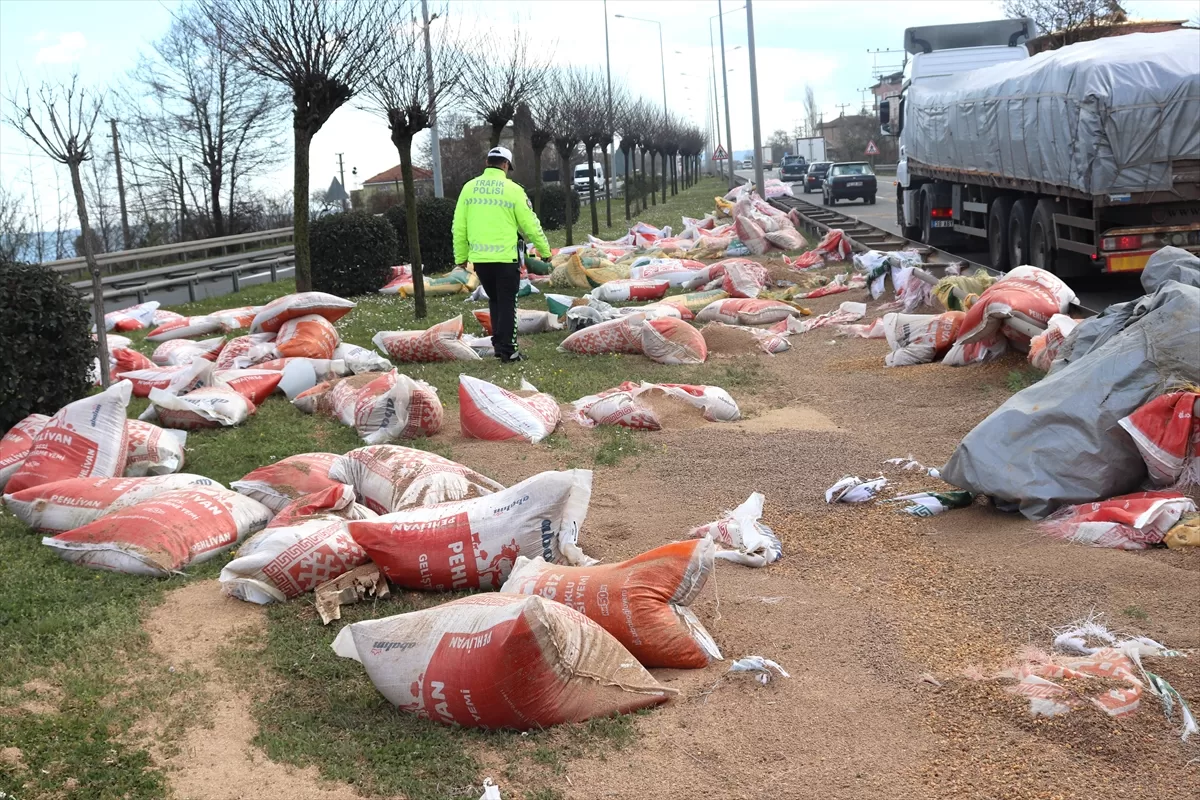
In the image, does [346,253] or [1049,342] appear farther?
[346,253]

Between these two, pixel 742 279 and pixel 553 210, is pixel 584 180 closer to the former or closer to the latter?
pixel 553 210

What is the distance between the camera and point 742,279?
14.8m

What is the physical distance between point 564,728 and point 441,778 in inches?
17.0

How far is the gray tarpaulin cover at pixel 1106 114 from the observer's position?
11.2 m

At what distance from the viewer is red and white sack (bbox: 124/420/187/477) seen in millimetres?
6922

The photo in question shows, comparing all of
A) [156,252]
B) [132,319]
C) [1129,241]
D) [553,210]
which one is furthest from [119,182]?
[1129,241]

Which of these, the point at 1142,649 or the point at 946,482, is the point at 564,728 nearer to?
the point at 1142,649

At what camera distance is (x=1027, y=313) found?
28.8 ft

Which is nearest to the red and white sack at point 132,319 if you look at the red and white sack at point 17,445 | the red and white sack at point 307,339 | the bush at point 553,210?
the red and white sack at point 307,339

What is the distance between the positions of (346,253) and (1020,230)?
33.4ft

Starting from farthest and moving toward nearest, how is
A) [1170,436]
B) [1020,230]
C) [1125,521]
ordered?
[1020,230] → [1170,436] → [1125,521]

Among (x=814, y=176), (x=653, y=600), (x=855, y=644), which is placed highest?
(x=814, y=176)

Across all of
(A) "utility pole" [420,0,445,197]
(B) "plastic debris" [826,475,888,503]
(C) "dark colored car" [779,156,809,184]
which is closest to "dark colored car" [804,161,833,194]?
(C) "dark colored car" [779,156,809,184]

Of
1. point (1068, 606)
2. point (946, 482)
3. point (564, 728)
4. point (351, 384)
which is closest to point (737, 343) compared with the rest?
point (351, 384)
